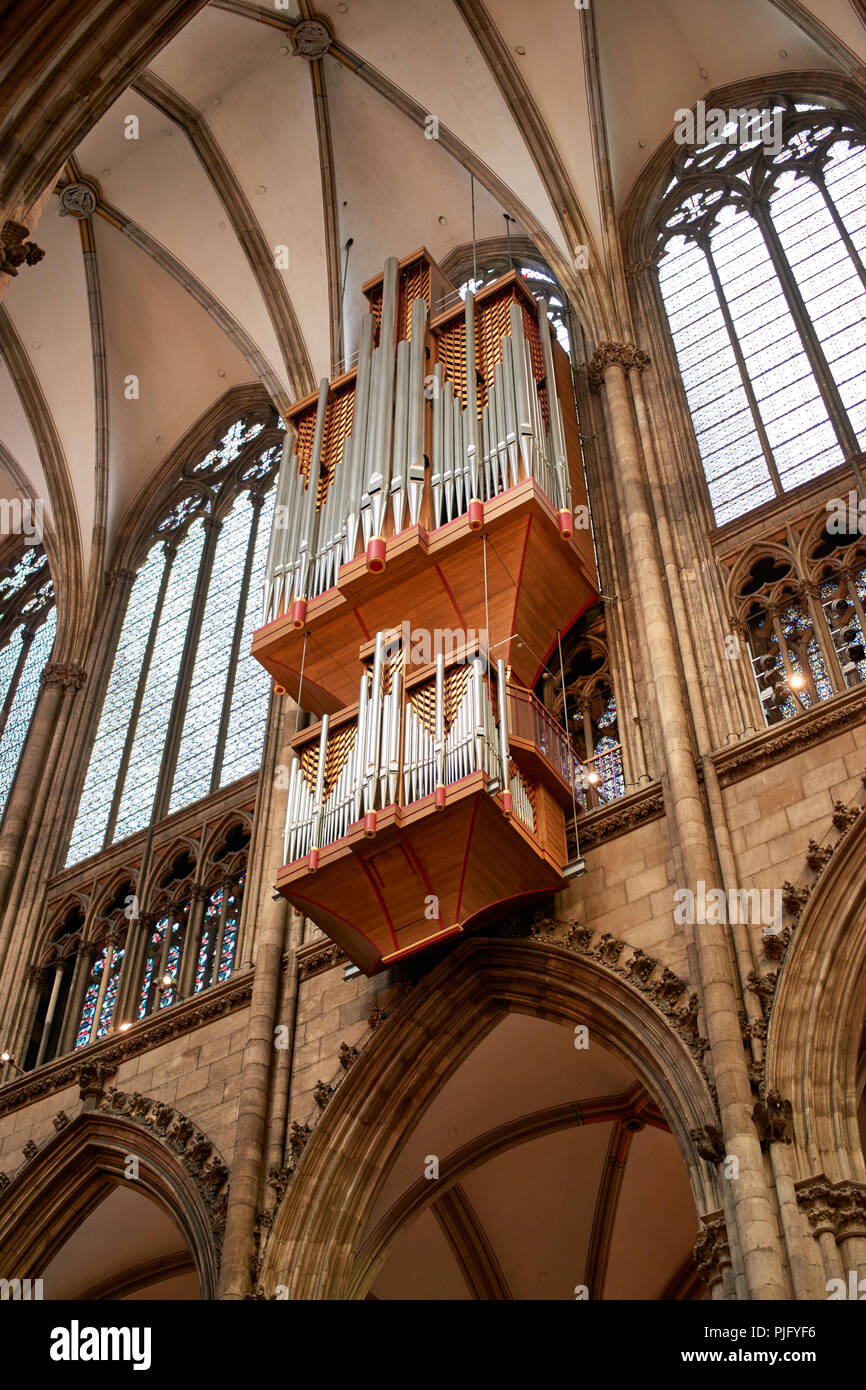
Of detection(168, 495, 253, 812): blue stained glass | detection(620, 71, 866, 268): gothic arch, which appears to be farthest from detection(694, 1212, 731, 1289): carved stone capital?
detection(620, 71, 866, 268): gothic arch

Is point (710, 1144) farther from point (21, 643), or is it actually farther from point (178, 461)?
point (178, 461)

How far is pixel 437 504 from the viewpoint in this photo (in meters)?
14.4

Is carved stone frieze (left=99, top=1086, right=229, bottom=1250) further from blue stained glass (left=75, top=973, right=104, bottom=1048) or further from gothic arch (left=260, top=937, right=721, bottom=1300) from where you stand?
blue stained glass (left=75, top=973, right=104, bottom=1048)

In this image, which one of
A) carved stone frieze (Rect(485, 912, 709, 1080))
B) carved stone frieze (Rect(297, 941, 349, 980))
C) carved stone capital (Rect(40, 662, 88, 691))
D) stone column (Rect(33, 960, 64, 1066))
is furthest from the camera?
carved stone capital (Rect(40, 662, 88, 691))

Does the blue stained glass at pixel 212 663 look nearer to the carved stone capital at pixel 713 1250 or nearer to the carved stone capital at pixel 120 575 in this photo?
the carved stone capital at pixel 120 575

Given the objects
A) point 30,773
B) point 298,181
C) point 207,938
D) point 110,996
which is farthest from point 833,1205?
point 298,181

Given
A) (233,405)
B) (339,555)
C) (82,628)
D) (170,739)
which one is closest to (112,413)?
(233,405)

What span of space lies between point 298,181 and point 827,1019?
1316 centimetres

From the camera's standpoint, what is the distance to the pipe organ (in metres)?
12.0

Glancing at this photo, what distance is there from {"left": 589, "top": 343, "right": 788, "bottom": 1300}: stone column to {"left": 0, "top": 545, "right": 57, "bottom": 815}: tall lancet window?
8.24m

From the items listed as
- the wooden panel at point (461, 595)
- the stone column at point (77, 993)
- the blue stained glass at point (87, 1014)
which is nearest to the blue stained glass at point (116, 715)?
the stone column at point (77, 993)

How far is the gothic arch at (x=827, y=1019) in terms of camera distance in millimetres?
9633

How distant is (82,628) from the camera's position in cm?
1973
